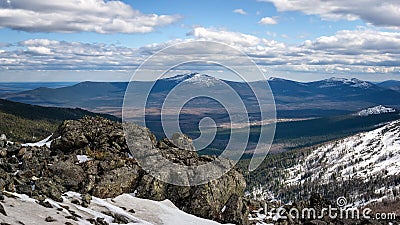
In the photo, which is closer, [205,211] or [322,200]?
[205,211]

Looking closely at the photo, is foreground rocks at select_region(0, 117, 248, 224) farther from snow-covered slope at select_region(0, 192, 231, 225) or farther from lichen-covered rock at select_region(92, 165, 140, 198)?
snow-covered slope at select_region(0, 192, 231, 225)

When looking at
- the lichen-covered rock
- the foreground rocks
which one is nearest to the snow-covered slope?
the lichen-covered rock

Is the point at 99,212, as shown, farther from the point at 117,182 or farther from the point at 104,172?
the point at 104,172

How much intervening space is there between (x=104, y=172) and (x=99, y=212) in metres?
10.1

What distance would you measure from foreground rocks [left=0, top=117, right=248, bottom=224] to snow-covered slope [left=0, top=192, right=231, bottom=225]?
4.31 ft

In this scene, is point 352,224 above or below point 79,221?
below

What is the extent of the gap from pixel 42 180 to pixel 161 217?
1344 centimetres

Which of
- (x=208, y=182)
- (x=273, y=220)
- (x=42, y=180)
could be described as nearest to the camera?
(x=42, y=180)

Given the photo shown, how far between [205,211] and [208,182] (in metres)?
4.36

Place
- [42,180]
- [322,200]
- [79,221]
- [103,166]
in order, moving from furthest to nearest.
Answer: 1. [322,200]
2. [103,166]
3. [42,180]
4. [79,221]

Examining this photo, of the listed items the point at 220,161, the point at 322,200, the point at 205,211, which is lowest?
the point at 322,200

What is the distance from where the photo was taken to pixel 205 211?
5306 cm

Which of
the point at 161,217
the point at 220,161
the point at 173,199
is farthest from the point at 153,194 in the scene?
the point at 220,161

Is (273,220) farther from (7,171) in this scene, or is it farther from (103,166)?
(7,171)
